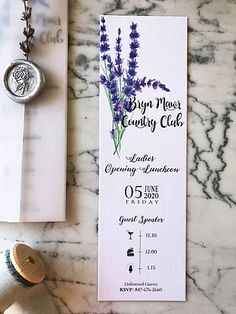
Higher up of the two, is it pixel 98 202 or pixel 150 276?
pixel 98 202

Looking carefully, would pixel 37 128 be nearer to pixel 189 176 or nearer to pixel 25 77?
pixel 25 77

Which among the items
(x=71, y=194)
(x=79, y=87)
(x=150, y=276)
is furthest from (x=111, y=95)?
(x=150, y=276)

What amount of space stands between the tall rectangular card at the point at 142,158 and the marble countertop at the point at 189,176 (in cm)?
1

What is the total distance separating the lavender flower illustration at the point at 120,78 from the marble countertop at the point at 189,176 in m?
0.02

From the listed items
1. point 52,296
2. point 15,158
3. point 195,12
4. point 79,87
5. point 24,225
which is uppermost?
point 195,12

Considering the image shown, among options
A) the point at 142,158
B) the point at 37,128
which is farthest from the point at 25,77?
the point at 142,158

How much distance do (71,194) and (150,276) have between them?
18cm

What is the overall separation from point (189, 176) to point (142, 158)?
79 millimetres

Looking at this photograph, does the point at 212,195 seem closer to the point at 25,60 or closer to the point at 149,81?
the point at 149,81

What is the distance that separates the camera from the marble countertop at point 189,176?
74cm

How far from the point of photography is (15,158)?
72cm

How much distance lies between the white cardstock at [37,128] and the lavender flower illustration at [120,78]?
0.06 metres

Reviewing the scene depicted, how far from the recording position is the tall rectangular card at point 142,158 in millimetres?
733

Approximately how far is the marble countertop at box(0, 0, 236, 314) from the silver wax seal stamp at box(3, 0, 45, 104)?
0.19 feet
